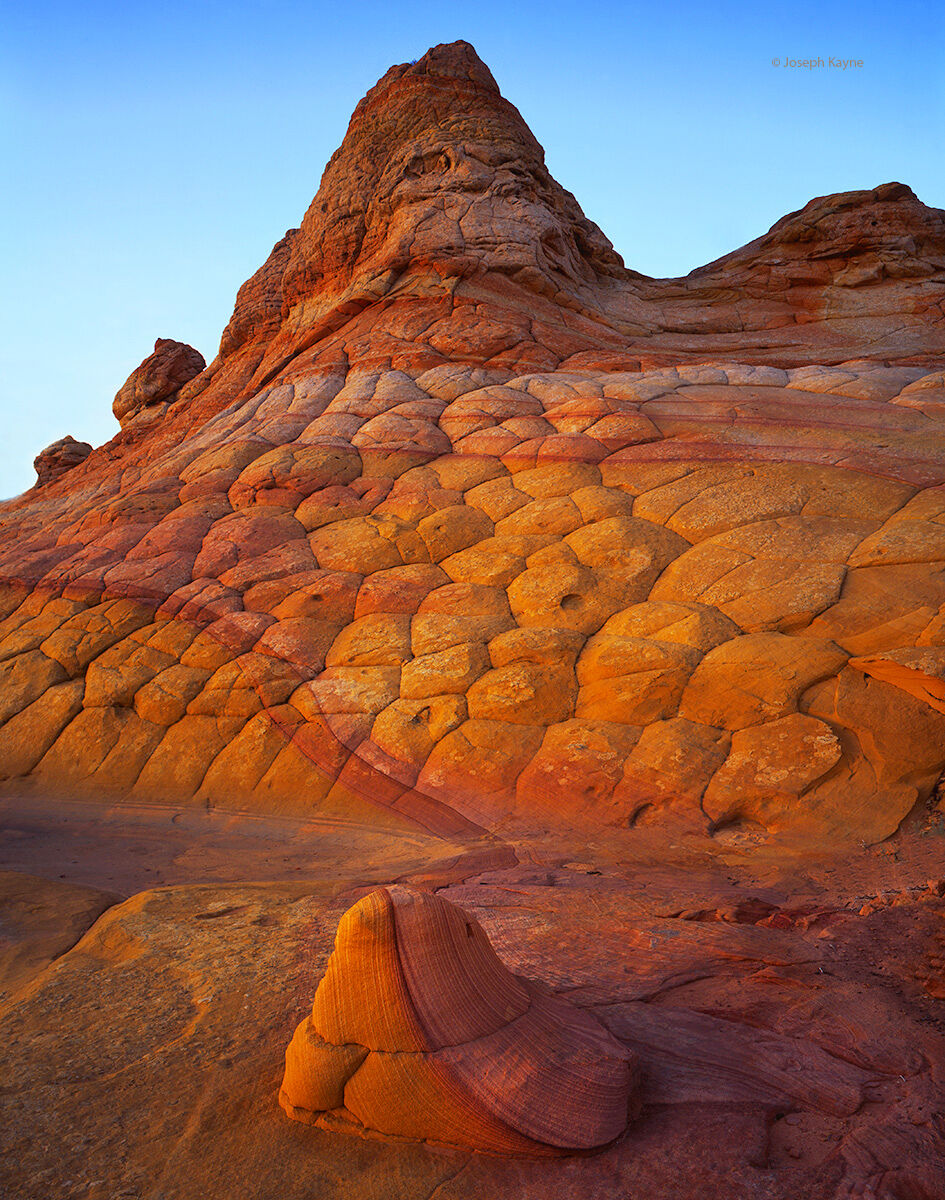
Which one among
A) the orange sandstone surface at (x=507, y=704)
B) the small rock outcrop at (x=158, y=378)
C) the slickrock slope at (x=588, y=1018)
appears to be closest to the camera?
the slickrock slope at (x=588, y=1018)

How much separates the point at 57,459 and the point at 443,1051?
75.0 feet

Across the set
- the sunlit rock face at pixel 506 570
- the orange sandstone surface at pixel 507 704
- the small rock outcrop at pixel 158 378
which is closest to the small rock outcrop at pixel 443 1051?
the orange sandstone surface at pixel 507 704

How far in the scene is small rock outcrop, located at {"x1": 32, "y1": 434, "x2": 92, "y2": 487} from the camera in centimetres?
2081

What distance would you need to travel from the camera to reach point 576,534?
7.68 metres

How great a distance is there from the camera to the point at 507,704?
6094 mm

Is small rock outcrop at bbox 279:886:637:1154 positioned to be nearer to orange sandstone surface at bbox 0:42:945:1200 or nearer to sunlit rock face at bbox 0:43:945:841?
orange sandstone surface at bbox 0:42:945:1200

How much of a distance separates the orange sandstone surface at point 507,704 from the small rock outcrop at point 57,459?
6.96m

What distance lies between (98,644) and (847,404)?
9339 mm

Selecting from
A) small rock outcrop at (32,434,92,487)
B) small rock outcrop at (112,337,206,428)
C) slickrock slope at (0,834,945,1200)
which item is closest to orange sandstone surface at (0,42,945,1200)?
slickrock slope at (0,834,945,1200)

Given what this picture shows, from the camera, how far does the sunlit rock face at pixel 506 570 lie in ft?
17.9

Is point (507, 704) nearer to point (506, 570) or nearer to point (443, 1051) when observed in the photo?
point (506, 570)

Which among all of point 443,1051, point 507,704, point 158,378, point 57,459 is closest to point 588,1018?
point 443,1051

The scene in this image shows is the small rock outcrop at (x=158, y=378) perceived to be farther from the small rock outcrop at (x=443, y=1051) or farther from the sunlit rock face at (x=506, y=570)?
the small rock outcrop at (x=443, y=1051)

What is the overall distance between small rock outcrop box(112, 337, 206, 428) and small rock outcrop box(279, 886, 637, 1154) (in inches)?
755
